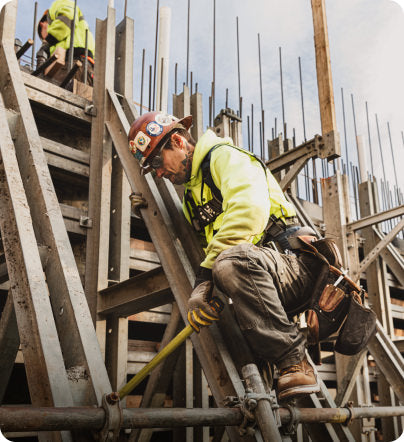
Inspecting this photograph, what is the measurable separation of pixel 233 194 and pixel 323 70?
8.94 ft

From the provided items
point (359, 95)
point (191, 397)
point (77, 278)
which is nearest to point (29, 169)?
point (77, 278)

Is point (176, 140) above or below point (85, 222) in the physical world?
above

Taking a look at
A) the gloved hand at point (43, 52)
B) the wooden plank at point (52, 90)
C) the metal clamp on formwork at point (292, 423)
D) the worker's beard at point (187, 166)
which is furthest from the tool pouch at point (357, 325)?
the gloved hand at point (43, 52)

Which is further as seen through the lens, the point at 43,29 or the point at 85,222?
the point at 43,29

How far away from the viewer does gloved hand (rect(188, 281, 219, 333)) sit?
8.59 feet

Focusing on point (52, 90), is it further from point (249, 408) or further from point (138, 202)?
point (249, 408)

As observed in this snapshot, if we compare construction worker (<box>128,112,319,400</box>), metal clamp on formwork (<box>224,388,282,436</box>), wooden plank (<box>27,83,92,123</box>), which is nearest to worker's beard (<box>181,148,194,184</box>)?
construction worker (<box>128,112,319,400</box>)

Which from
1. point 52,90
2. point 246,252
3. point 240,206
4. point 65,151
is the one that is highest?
point 52,90

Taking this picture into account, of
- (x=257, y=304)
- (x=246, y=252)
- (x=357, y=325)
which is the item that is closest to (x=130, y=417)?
(x=257, y=304)

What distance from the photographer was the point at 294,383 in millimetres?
2543

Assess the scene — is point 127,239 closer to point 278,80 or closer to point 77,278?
point 77,278

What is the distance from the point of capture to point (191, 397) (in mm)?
4867

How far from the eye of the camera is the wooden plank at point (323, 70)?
15.7ft

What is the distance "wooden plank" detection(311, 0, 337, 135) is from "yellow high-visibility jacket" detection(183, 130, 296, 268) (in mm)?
1858
